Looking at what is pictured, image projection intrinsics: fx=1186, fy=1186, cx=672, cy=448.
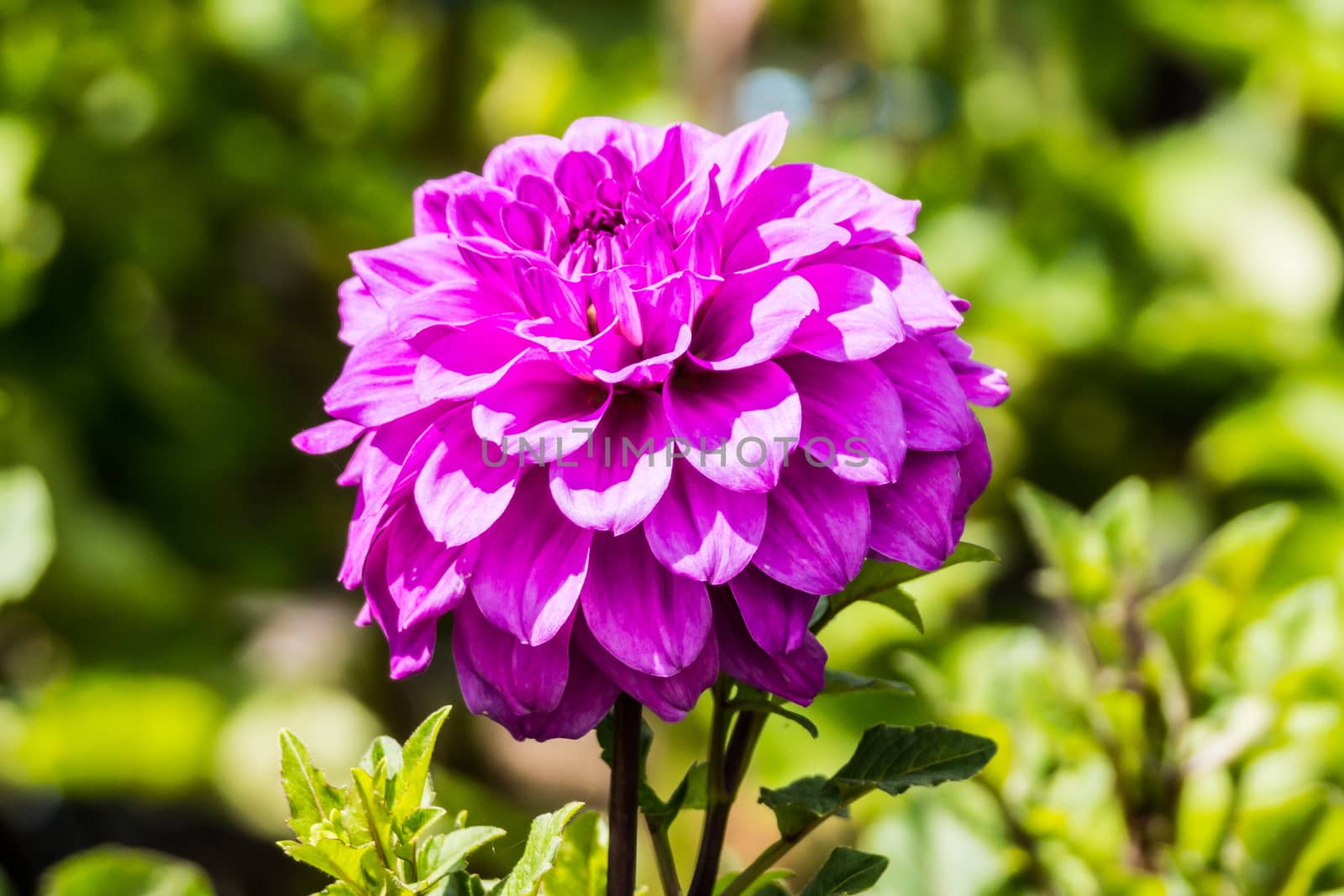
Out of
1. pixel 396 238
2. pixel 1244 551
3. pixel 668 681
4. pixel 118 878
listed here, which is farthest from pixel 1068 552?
pixel 396 238

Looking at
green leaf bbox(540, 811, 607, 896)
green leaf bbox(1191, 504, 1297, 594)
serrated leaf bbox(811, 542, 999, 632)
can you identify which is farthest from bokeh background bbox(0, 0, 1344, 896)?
serrated leaf bbox(811, 542, 999, 632)

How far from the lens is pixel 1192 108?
244 centimetres

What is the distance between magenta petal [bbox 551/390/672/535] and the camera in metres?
0.35

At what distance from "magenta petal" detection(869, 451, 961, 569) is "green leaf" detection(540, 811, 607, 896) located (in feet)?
0.63

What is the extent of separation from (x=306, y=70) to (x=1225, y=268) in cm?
157

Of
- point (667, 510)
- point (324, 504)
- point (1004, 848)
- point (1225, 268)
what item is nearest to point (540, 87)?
point (324, 504)

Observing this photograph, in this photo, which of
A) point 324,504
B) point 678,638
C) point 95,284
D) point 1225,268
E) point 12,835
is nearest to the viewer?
point 678,638

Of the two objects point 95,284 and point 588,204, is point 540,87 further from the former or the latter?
point 588,204

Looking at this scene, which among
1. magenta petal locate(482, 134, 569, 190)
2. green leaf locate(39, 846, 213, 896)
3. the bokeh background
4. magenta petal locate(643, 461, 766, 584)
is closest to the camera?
magenta petal locate(643, 461, 766, 584)

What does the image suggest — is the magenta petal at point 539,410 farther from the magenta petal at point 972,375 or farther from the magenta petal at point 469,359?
the magenta petal at point 972,375

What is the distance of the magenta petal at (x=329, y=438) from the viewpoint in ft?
1.40

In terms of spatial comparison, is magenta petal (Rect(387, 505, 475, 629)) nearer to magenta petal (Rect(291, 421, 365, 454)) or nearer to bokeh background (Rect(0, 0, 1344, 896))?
magenta petal (Rect(291, 421, 365, 454))

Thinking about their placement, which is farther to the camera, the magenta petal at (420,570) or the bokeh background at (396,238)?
the bokeh background at (396,238)

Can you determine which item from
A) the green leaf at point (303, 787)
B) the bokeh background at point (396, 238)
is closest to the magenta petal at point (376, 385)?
the green leaf at point (303, 787)
